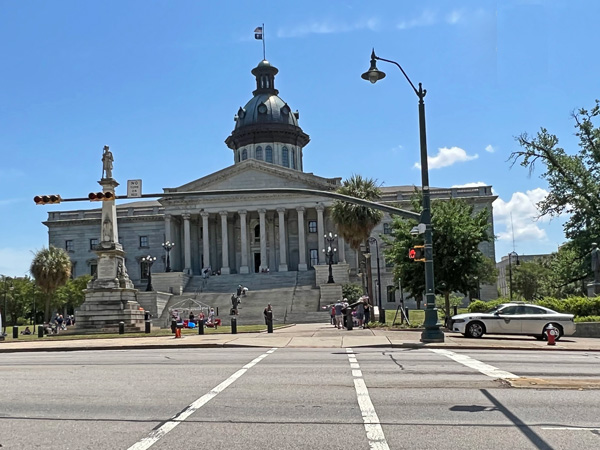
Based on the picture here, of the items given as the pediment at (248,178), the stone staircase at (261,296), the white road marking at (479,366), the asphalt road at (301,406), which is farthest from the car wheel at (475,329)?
the pediment at (248,178)

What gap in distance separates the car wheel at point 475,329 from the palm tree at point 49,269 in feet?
147

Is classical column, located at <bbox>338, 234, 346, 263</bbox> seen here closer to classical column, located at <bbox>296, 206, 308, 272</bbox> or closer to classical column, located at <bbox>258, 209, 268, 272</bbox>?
classical column, located at <bbox>296, 206, 308, 272</bbox>

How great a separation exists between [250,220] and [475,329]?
62843mm

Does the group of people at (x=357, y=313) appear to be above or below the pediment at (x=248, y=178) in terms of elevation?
below

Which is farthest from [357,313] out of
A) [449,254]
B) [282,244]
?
[282,244]

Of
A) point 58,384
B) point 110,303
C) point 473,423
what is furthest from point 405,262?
point 473,423

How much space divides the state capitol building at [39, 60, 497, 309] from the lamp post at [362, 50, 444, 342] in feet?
149

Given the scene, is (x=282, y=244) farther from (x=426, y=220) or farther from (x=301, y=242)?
(x=426, y=220)

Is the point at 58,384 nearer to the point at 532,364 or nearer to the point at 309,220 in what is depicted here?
the point at 532,364

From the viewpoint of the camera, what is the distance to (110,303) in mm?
40312

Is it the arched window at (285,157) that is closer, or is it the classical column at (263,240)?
the classical column at (263,240)

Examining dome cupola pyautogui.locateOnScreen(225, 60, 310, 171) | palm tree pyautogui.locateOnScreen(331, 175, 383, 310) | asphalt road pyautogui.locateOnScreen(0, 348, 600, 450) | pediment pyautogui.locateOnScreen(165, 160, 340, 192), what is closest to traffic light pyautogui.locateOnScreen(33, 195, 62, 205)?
asphalt road pyautogui.locateOnScreen(0, 348, 600, 450)

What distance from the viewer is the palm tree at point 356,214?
44.2 m

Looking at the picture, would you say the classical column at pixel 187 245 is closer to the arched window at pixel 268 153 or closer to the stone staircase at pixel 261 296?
the stone staircase at pixel 261 296
